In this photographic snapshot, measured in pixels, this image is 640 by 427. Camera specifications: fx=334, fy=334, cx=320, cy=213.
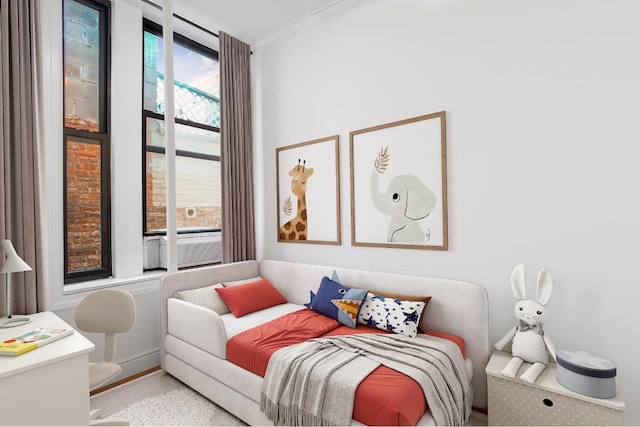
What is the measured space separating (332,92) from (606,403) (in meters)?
2.79

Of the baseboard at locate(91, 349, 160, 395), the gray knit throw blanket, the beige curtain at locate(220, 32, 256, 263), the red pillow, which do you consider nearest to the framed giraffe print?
the beige curtain at locate(220, 32, 256, 263)

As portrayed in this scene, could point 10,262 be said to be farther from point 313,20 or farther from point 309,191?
point 313,20

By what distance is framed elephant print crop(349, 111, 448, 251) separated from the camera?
2.45 metres

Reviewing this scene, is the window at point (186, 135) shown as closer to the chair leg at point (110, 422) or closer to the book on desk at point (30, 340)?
the book on desk at point (30, 340)

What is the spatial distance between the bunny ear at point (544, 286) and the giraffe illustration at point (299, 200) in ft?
6.42

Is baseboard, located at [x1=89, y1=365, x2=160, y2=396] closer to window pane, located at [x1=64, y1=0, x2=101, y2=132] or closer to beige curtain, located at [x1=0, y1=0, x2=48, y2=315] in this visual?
beige curtain, located at [x1=0, y1=0, x2=48, y2=315]

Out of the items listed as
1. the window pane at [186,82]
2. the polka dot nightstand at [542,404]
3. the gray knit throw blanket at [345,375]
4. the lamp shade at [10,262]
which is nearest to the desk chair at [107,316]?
the lamp shade at [10,262]

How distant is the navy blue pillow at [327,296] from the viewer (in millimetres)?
2506

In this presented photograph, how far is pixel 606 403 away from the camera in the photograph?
156cm

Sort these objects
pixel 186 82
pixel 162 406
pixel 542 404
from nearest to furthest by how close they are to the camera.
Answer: pixel 542 404
pixel 162 406
pixel 186 82

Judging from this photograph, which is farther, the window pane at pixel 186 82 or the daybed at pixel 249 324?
the window pane at pixel 186 82

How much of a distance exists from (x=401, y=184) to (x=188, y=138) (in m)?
2.33

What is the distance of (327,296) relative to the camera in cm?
258

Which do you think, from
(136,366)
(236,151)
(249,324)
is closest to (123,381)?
(136,366)
